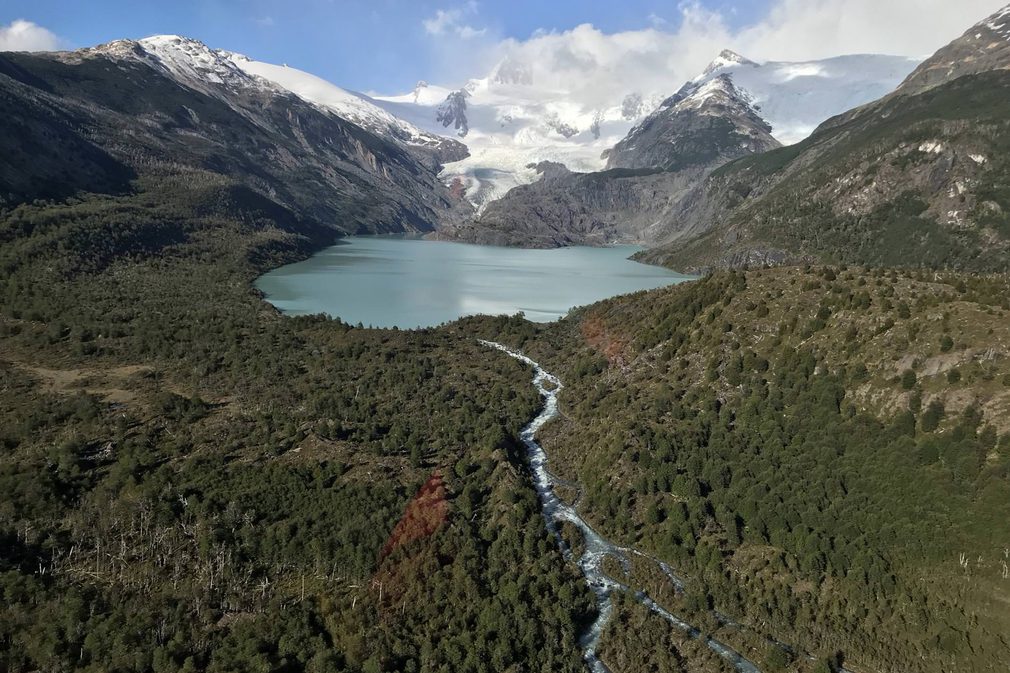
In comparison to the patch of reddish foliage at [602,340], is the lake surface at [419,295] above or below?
below

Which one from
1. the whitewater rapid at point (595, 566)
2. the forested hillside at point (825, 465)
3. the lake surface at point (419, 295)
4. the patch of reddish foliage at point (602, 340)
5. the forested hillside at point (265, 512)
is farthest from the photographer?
the lake surface at point (419, 295)

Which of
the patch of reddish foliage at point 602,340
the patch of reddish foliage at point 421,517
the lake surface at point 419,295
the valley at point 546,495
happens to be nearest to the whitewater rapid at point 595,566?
the valley at point 546,495

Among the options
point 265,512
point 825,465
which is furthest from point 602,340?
point 265,512

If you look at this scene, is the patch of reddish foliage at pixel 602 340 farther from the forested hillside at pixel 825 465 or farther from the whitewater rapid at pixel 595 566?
the whitewater rapid at pixel 595 566

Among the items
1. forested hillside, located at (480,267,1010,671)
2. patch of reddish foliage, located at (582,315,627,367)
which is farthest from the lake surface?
forested hillside, located at (480,267,1010,671)

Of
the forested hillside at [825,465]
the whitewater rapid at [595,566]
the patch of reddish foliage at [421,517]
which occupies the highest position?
the forested hillside at [825,465]

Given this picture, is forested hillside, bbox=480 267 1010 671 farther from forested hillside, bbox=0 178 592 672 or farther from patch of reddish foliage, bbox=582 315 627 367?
forested hillside, bbox=0 178 592 672

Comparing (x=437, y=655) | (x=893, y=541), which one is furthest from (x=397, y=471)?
(x=893, y=541)
